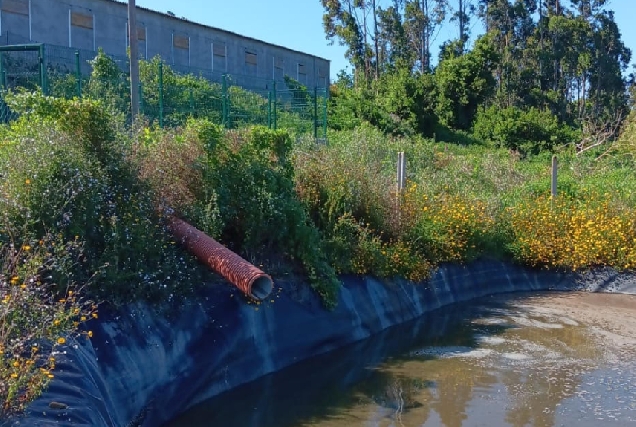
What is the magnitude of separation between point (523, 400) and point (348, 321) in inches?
115

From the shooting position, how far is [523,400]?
7.71 metres

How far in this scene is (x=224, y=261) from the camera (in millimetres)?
7402

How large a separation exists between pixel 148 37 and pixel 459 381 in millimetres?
22254

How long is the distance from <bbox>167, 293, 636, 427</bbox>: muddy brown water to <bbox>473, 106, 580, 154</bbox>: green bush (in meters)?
23.0

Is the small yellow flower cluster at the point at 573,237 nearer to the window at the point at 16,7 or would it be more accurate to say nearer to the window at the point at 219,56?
the window at the point at 16,7

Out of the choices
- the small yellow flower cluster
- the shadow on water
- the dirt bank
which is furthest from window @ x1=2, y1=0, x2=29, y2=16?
the dirt bank

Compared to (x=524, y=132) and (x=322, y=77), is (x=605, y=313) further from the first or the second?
(x=322, y=77)

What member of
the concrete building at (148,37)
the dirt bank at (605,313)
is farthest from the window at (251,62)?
the dirt bank at (605,313)

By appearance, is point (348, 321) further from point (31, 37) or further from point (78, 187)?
point (31, 37)

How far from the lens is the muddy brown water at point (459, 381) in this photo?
7.21 meters

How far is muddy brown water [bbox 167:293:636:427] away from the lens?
721cm

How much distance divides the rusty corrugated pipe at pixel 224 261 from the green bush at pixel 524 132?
27.6 meters

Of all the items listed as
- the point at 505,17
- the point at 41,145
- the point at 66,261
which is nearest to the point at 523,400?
the point at 66,261

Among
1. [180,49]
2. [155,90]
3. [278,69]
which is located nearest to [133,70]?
[155,90]
